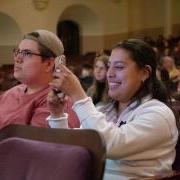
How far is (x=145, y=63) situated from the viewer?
228 cm

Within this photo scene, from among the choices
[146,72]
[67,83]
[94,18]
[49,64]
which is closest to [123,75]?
[146,72]

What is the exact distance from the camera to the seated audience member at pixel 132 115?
2.07 meters

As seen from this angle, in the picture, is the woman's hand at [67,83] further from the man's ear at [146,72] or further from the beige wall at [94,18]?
the beige wall at [94,18]

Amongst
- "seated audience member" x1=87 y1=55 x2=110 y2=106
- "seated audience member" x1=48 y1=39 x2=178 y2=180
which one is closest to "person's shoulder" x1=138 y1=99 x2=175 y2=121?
"seated audience member" x1=48 y1=39 x2=178 y2=180

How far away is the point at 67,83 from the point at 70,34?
11.9m

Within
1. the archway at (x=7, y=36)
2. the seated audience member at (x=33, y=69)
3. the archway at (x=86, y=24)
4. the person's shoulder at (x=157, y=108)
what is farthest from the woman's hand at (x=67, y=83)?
the archway at (x=86, y=24)

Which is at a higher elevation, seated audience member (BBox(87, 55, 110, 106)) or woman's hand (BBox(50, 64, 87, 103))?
woman's hand (BBox(50, 64, 87, 103))

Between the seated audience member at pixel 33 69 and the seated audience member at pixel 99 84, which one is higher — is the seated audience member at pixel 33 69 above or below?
above

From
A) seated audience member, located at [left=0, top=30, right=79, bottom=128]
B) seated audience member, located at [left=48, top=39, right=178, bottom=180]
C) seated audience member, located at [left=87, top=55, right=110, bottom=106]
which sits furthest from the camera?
seated audience member, located at [left=87, top=55, right=110, bottom=106]

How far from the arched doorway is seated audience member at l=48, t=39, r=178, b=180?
11.4 meters

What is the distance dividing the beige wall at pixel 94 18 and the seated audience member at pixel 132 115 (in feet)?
31.5

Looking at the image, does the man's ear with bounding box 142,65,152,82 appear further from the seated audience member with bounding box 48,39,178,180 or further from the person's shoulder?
the person's shoulder

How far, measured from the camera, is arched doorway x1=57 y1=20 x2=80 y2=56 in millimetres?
13711

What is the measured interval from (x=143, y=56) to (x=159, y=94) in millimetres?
187
